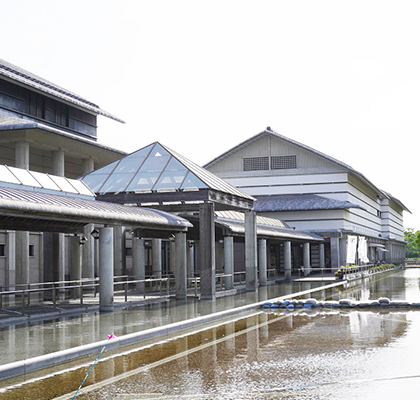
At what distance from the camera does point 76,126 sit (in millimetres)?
43344

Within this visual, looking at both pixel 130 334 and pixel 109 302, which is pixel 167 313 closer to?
pixel 109 302

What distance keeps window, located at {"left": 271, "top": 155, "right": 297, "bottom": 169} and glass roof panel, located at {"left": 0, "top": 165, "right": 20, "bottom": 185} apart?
152ft

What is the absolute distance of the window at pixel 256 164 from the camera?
68419 mm

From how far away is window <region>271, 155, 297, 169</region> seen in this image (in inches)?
2657

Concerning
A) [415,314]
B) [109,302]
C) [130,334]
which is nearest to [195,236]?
[109,302]

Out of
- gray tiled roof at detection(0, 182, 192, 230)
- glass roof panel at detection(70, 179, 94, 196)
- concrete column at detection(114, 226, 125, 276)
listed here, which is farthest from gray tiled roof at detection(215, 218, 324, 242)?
gray tiled roof at detection(0, 182, 192, 230)

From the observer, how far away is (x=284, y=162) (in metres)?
67.8

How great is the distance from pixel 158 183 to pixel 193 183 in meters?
1.54

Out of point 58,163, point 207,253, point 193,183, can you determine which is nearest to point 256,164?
point 58,163

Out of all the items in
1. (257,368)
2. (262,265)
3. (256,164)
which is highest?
(256,164)

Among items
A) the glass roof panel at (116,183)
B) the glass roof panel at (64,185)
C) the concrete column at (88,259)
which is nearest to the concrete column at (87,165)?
the concrete column at (88,259)

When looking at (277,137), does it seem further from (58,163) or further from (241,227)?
(58,163)

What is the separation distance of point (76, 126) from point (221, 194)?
726 inches

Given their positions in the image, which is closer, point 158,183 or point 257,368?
point 257,368
